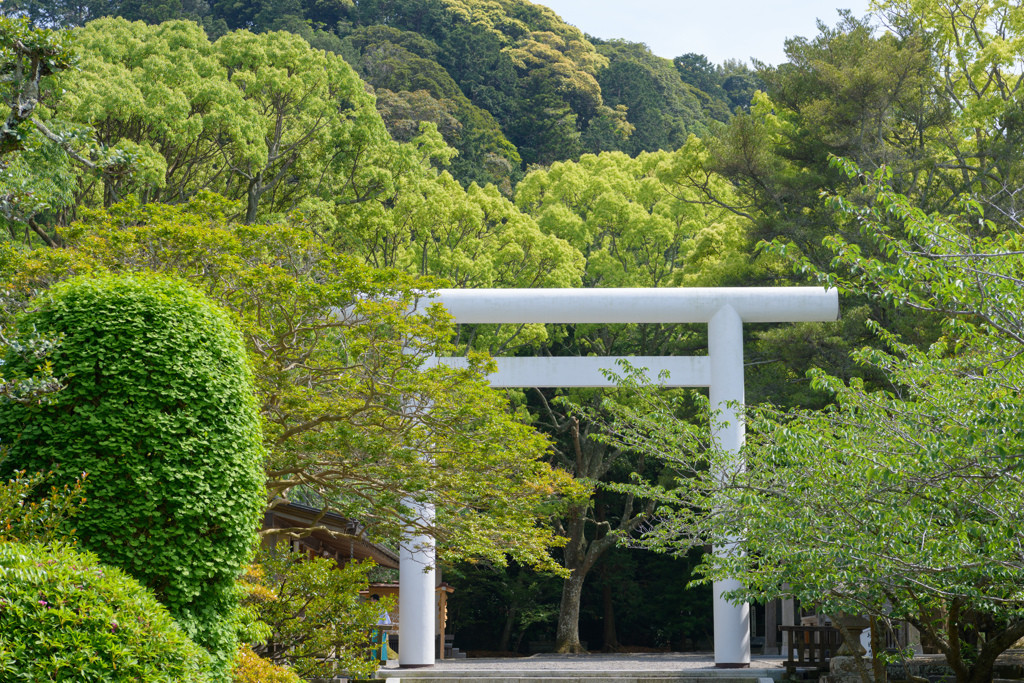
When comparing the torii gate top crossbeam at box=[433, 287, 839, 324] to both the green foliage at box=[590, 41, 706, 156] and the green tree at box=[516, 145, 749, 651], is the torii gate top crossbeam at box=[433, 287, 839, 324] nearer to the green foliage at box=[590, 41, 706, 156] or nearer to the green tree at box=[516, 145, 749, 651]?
the green tree at box=[516, 145, 749, 651]

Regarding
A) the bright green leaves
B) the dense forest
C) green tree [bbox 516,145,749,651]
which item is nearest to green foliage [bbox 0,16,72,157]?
the dense forest

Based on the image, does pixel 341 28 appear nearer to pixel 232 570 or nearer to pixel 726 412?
pixel 726 412

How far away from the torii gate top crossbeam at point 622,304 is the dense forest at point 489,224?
138cm

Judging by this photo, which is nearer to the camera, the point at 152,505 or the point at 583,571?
the point at 152,505

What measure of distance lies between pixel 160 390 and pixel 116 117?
1161 centimetres

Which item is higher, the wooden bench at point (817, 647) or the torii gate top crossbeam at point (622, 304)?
the torii gate top crossbeam at point (622, 304)

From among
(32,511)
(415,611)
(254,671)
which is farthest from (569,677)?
(32,511)

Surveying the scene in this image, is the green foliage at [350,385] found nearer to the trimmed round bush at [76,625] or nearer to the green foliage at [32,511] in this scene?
the green foliage at [32,511]

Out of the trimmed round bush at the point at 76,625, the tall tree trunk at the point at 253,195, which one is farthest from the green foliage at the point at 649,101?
the trimmed round bush at the point at 76,625

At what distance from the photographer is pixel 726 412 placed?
39.9 feet

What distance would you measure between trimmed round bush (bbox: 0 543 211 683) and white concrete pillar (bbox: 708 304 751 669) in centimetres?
857

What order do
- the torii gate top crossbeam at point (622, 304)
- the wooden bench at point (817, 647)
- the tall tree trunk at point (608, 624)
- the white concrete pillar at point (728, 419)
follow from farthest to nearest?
1. the tall tree trunk at point (608, 624)
2. the torii gate top crossbeam at point (622, 304)
3. the white concrete pillar at point (728, 419)
4. the wooden bench at point (817, 647)

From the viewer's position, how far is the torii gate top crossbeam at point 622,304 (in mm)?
12617

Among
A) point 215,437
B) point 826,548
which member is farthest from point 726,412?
point 215,437
